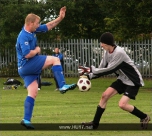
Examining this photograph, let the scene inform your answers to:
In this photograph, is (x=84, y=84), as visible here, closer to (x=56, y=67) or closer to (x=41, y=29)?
(x=56, y=67)

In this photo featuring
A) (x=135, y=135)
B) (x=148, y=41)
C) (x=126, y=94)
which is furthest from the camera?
(x=148, y=41)

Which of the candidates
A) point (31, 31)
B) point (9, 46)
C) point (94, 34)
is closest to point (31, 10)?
point (9, 46)

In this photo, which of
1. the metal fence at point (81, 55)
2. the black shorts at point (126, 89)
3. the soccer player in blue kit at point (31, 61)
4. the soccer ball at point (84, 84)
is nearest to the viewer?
the soccer player in blue kit at point (31, 61)

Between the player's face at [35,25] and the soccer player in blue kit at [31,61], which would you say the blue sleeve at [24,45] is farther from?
the player's face at [35,25]

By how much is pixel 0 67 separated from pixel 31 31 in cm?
2851

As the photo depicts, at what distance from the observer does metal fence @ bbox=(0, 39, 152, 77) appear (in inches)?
1487

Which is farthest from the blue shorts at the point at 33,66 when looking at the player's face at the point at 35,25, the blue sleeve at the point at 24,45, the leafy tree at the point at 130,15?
the leafy tree at the point at 130,15

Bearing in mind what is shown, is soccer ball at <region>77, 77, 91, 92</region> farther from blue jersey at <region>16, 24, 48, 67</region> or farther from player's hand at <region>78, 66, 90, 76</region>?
blue jersey at <region>16, 24, 48, 67</region>

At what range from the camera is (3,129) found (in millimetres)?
11445

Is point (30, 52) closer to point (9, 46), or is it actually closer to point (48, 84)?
point (48, 84)

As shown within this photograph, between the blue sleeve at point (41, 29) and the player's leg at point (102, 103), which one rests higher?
the blue sleeve at point (41, 29)

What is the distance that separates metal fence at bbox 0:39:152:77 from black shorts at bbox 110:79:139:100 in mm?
25531

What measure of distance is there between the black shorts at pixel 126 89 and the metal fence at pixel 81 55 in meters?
25.5

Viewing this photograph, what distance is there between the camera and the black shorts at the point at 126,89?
472 inches
